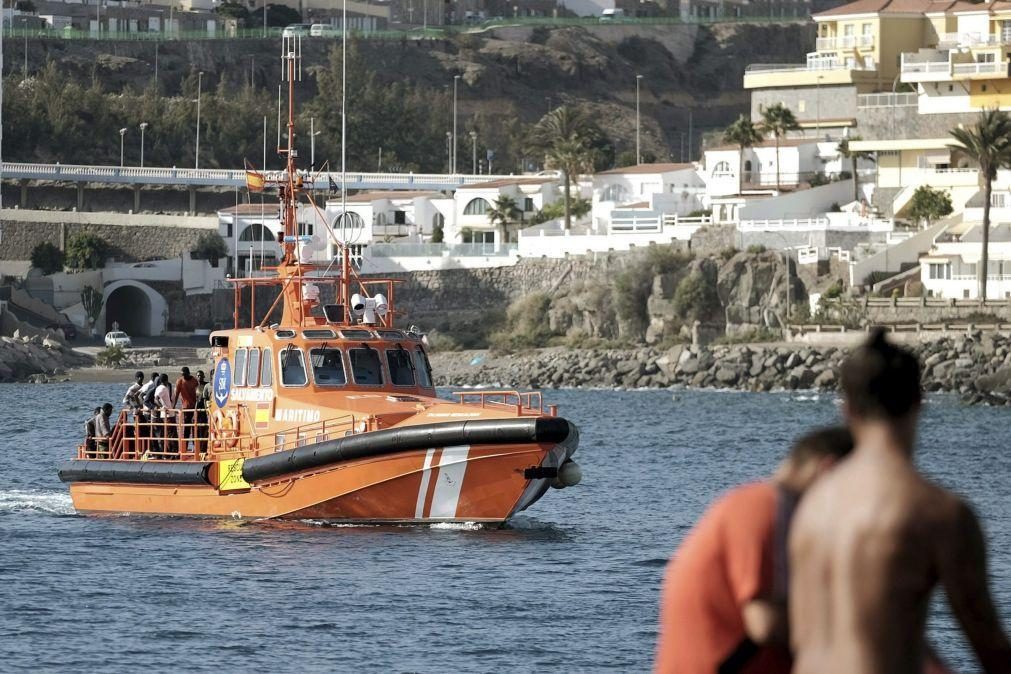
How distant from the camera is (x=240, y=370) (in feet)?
84.7


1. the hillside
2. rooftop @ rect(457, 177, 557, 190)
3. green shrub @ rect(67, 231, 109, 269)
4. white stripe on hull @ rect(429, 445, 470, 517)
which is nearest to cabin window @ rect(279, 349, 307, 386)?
white stripe on hull @ rect(429, 445, 470, 517)

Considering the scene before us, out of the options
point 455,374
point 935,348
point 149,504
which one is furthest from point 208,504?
point 455,374

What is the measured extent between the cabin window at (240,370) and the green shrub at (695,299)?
50406mm

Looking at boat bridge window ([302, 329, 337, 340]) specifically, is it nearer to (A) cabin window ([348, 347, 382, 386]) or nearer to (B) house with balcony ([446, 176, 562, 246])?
(A) cabin window ([348, 347, 382, 386])

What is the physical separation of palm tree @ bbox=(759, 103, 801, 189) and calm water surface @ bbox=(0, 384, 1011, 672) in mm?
54049

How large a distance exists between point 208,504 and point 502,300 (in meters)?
56.4

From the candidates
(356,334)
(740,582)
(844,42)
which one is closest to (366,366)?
(356,334)

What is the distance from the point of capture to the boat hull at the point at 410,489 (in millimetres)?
23641

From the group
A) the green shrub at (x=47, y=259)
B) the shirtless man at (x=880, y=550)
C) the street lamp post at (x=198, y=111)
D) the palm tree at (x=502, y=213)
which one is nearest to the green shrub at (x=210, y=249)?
the green shrub at (x=47, y=259)

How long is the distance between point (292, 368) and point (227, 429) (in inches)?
50.9

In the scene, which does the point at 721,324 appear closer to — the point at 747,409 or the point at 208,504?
the point at 747,409

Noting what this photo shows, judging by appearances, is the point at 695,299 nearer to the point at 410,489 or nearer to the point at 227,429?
the point at 227,429

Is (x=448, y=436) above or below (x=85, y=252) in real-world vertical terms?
below

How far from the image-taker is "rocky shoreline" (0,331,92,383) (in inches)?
2950
